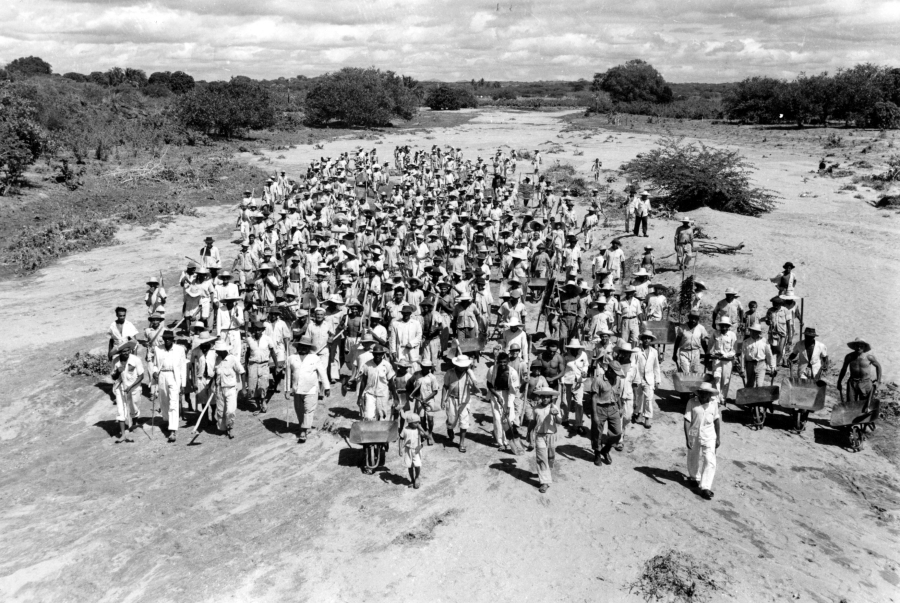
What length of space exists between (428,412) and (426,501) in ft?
4.63

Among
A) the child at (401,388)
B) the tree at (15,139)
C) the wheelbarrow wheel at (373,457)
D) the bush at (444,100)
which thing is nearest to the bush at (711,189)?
the child at (401,388)

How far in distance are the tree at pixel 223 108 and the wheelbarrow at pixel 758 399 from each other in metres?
43.6

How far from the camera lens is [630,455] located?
9.97 metres

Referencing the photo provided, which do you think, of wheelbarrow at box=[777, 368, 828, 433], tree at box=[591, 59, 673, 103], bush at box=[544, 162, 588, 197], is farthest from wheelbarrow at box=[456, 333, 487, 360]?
tree at box=[591, 59, 673, 103]

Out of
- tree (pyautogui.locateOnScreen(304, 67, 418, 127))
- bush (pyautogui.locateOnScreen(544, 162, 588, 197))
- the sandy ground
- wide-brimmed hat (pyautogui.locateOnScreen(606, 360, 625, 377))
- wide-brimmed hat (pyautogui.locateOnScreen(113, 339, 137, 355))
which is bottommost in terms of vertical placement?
the sandy ground

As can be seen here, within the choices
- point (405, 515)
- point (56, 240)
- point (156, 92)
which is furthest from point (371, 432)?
point (156, 92)

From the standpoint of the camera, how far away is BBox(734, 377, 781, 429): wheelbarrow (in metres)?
10.5

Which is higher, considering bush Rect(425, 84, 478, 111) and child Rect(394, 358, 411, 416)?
bush Rect(425, 84, 478, 111)

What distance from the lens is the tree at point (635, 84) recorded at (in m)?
92.6

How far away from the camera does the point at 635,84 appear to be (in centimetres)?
9319

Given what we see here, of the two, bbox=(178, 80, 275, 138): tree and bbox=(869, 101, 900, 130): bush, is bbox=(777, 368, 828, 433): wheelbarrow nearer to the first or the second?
bbox=(178, 80, 275, 138): tree

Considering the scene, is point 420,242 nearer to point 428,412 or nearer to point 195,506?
point 428,412

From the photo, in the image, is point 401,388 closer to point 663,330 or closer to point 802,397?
point 663,330

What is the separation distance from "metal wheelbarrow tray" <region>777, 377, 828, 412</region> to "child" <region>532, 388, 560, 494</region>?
3938 mm
